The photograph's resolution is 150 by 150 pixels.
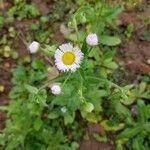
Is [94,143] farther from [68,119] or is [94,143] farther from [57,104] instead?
[57,104]

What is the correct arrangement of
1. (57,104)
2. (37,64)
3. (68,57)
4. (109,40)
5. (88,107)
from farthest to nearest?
1. (37,64)
2. (109,40)
3. (57,104)
4. (88,107)
5. (68,57)

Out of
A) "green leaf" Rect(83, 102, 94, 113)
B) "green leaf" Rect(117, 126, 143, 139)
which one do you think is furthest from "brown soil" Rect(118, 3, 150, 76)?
"green leaf" Rect(83, 102, 94, 113)

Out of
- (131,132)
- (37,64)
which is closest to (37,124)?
(37,64)

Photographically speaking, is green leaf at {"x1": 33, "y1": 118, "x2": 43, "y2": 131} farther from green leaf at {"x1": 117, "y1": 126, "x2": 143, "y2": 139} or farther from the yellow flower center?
the yellow flower center

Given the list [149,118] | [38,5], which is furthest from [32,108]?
[38,5]

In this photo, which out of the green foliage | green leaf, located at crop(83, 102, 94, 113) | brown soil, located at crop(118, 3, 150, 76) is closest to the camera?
green leaf, located at crop(83, 102, 94, 113)

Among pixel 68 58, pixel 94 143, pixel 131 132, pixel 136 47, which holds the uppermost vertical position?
pixel 68 58

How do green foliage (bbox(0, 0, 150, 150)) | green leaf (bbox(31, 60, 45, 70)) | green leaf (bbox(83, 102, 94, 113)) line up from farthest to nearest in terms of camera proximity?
1. green leaf (bbox(31, 60, 45, 70))
2. green foliage (bbox(0, 0, 150, 150))
3. green leaf (bbox(83, 102, 94, 113))

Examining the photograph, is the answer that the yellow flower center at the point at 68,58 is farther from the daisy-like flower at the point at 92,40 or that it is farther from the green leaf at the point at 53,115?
the green leaf at the point at 53,115
